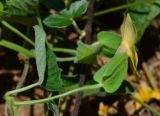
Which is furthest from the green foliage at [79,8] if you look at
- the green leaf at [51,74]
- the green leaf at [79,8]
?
the green leaf at [51,74]

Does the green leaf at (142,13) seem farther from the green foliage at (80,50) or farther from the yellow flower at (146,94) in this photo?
the yellow flower at (146,94)

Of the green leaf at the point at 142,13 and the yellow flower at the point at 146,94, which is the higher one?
the green leaf at the point at 142,13

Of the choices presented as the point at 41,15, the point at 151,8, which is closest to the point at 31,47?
the point at 41,15

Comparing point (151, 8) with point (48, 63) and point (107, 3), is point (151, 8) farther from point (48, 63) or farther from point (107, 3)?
point (48, 63)

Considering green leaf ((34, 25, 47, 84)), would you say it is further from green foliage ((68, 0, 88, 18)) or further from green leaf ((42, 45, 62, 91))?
green foliage ((68, 0, 88, 18))

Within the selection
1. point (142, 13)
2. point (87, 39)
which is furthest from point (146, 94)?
point (87, 39)

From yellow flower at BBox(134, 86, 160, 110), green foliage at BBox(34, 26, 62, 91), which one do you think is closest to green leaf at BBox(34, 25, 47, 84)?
green foliage at BBox(34, 26, 62, 91)
